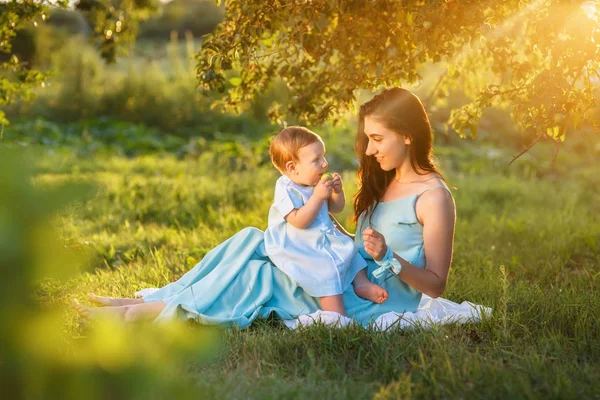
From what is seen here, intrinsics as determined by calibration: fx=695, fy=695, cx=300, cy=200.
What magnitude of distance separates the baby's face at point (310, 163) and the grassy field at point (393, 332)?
71 cm

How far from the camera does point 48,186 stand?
74cm

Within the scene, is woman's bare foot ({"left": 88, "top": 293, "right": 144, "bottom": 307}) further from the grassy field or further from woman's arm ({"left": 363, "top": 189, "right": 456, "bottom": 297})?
woman's arm ({"left": 363, "top": 189, "right": 456, "bottom": 297})

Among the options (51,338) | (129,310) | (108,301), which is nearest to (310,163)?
(129,310)

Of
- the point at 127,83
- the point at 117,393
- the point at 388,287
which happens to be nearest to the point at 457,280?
the point at 388,287

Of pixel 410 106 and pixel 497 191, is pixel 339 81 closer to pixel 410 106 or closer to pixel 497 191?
pixel 410 106

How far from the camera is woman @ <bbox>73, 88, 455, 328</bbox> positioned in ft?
10.4

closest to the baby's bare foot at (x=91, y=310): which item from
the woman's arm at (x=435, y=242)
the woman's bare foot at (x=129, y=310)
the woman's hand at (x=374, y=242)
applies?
the woman's bare foot at (x=129, y=310)

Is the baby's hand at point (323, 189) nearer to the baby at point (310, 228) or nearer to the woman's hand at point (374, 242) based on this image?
the baby at point (310, 228)

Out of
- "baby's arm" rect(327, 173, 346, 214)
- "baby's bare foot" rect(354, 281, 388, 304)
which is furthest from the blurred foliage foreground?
"baby's bare foot" rect(354, 281, 388, 304)

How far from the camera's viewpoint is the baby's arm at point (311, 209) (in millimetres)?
3080

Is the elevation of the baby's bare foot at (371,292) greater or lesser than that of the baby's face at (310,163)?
lesser

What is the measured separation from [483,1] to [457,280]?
65.0 inches

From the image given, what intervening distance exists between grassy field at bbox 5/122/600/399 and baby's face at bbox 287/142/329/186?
27.8 inches

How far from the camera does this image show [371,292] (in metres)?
3.27
